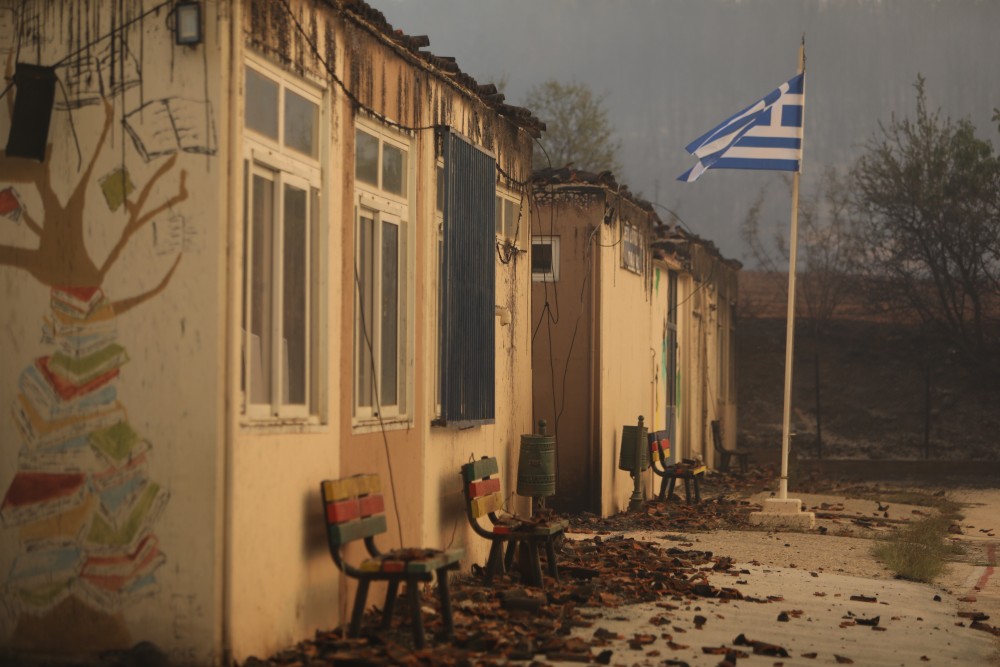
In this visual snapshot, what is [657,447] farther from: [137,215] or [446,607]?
[137,215]

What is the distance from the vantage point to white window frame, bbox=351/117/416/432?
869 centimetres

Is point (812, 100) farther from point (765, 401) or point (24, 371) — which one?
point (24, 371)

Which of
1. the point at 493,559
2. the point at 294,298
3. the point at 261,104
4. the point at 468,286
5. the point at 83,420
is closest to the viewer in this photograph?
the point at 83,420

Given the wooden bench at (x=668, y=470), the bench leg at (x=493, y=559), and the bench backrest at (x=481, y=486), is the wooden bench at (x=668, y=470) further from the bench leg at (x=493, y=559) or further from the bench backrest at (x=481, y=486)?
the bench leg at (x=493, y=559)

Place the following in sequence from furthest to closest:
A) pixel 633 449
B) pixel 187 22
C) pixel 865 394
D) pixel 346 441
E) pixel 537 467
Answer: pixel 865 394 → pixel 633 449 → pixel 537 467 → pixel 346 441 → pixel 187 22

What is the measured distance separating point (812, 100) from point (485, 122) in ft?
408

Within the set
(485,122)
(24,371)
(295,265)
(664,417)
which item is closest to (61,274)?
(24,371)

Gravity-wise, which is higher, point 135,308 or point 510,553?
point 135,308

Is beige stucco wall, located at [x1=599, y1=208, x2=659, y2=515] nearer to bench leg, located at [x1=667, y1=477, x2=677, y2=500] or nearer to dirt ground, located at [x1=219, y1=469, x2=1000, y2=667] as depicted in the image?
bench leg, located at [x1=667, y1=477, x2=677, y2=500]

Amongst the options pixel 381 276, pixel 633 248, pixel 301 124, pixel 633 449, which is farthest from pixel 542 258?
pixel 301 124

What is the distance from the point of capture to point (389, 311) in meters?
9.41

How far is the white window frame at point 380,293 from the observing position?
28.5ft

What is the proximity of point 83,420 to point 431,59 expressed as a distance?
4.47 metres

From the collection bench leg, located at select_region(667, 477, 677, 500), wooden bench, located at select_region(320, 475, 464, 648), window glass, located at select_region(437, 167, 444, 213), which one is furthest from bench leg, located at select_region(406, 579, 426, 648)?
bench leg, located at select_region(667, 477, 677, 500)
